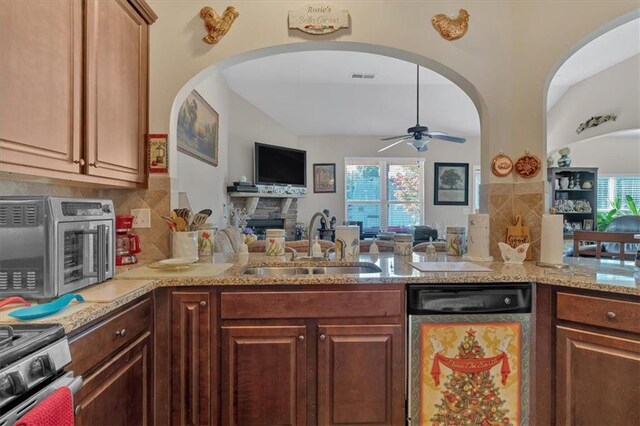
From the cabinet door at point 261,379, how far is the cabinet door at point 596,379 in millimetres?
1164

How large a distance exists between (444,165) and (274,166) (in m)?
3.62

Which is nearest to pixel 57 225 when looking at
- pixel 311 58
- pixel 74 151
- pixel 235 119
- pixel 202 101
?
pixel 74 151

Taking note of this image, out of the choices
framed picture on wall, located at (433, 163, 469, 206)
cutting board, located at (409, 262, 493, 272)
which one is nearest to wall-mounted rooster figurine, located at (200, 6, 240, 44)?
cutting board, located at (409, 262, 493, 272)

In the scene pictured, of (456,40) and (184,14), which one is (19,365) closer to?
(184,14)

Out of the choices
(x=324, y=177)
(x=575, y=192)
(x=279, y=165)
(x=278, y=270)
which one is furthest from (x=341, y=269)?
(x=575, y=192)

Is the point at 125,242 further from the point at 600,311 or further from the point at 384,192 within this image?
the point at 384,192

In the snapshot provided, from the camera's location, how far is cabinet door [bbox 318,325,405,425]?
1634mm

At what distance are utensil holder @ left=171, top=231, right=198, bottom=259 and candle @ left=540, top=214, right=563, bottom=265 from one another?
6.40 ft

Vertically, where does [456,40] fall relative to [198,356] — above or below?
above

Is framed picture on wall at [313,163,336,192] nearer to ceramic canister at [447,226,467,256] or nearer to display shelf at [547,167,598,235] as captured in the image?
display shelf at [547,167,598,235]

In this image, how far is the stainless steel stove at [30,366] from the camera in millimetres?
818

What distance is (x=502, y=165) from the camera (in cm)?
215

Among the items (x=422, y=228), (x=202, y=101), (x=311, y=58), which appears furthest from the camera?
(x=422, y=228)

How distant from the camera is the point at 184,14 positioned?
83.0 inches
